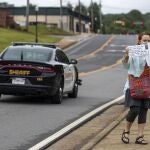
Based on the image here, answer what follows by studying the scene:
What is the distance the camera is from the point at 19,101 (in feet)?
56.3

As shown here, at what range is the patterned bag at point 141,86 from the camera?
9.61 meters

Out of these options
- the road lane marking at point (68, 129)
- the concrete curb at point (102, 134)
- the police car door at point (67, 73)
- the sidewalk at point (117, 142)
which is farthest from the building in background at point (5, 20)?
the sidewalk at point (117, 142)

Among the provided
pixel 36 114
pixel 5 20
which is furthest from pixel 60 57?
pixel 5 20

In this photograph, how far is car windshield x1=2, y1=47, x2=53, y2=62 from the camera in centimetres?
1670

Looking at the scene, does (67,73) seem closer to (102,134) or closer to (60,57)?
(60,57)

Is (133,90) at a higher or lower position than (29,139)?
higher

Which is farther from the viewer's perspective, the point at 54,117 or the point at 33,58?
the point at 33,58

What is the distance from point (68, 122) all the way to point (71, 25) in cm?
13038

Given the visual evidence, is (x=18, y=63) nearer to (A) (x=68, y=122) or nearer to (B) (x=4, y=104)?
(B) (x=4, y=104)

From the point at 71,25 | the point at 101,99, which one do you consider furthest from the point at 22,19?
the point at 101,99

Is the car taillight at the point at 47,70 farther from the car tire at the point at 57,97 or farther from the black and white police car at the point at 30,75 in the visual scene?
the car tire at the point at 57,97

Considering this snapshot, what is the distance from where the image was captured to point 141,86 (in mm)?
9617

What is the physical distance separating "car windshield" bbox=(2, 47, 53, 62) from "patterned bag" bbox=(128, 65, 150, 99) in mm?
7223

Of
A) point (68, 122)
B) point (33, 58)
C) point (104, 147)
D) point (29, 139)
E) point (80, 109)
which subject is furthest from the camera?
point (33, 58)
